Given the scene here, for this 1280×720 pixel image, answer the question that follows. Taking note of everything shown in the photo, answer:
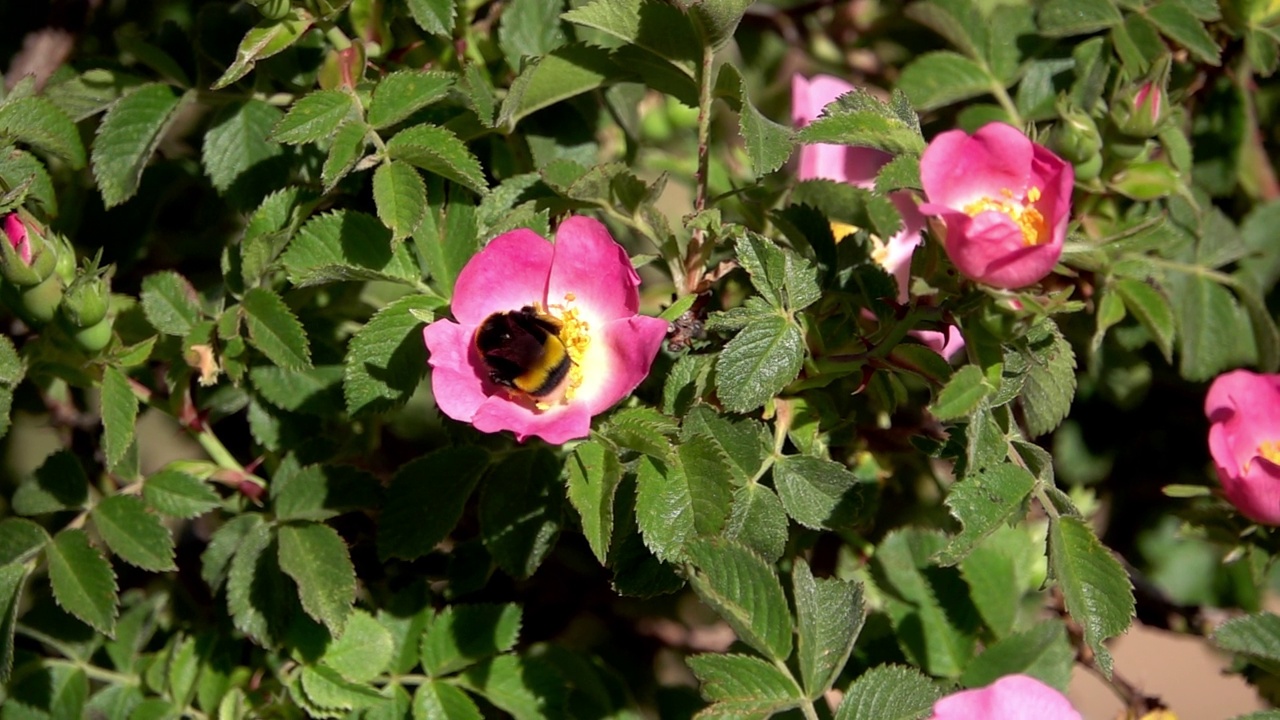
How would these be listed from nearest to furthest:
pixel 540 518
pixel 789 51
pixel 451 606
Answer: pixel 540 518
pixel 451 606
pixel 789 51

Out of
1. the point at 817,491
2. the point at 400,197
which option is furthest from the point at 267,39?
the point at 817,491

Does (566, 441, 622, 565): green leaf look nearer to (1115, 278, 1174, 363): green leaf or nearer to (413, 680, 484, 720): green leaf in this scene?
(413, 680, 484, 720): green leaf

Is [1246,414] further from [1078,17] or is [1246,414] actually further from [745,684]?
[745,684]

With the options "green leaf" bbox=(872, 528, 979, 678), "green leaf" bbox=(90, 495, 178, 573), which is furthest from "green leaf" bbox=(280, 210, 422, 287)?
"green leaf" bbox=(872, 528, 979, 678)

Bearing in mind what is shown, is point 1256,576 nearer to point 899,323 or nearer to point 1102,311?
point 1102,311

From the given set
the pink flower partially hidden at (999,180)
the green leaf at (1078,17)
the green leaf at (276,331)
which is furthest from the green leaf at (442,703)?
the green leaf at (1078,17)

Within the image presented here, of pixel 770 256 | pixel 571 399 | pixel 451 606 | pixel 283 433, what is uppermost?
pixel 770 256

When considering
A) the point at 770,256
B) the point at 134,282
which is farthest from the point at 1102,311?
the point at 134,282
